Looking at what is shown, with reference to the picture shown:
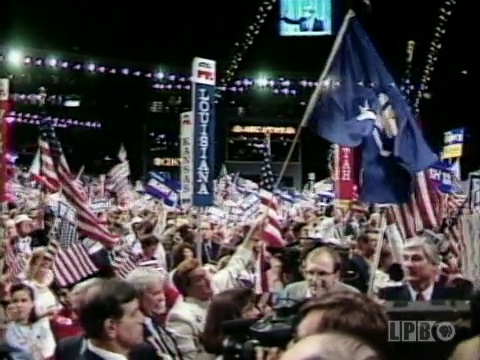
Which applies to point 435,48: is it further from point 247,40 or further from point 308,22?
point 308,22

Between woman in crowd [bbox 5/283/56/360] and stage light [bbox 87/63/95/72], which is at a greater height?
stage light [bbox 87/63/95/72]

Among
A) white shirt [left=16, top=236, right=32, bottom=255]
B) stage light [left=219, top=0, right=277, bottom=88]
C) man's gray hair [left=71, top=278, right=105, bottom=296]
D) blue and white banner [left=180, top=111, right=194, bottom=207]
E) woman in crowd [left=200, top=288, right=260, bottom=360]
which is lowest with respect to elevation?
white shirt [left=16, top=236, right=32, bottom=255]

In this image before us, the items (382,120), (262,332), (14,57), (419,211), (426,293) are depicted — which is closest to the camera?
(262,332)

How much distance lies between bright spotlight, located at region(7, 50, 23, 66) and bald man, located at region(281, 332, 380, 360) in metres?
39.3

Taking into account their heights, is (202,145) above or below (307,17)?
below

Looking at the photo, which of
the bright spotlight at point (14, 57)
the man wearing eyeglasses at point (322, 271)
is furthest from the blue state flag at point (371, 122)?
the bright spotlight at point (14, 57)

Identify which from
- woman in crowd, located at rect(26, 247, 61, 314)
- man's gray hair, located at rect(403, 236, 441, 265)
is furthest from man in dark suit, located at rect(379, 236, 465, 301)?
woman in crowd, located at rect(26, 247, 61, 314)

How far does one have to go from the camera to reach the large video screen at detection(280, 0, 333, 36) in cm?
3155

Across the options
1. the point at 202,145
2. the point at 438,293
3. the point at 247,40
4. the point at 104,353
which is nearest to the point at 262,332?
the point at 104,353

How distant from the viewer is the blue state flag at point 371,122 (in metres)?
9.91

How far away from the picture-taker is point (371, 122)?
9992mm

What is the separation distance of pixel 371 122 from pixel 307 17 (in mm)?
22032

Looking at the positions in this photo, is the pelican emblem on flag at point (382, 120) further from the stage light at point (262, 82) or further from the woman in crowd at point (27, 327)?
the stage light at point (262, 82)

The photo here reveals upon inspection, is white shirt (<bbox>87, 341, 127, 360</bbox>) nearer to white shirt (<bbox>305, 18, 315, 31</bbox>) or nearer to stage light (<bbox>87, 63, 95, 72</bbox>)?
white shirt (<bbox>305, 18, 315, 31</bbox>)
